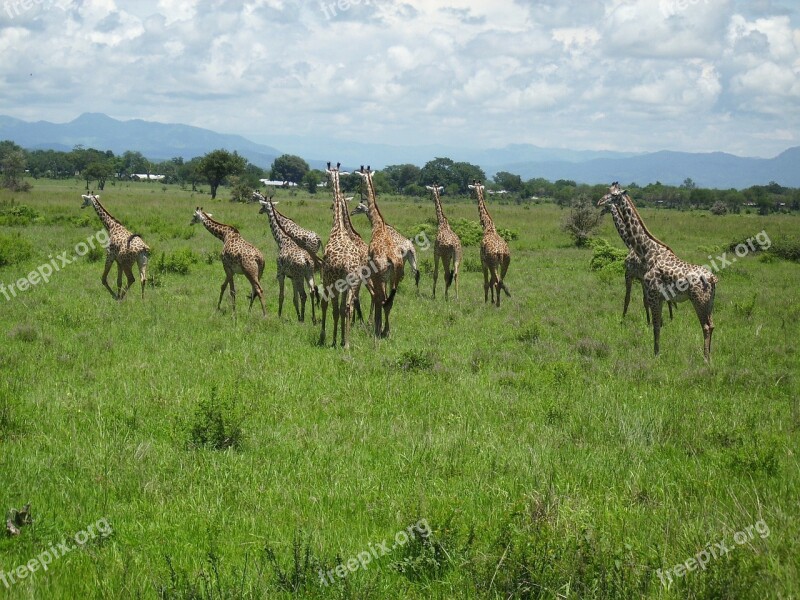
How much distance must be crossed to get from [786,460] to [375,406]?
14.7 ft

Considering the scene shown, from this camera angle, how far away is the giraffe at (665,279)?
11.6 metres

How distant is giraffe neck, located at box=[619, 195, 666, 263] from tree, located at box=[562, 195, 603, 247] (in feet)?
63.8

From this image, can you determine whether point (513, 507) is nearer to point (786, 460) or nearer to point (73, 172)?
point (786, 460)

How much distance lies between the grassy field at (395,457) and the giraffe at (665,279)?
2.36 feet

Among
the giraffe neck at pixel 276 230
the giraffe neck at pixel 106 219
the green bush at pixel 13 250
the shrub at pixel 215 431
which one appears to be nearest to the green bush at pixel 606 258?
the giraffe neck at pixel 276 230

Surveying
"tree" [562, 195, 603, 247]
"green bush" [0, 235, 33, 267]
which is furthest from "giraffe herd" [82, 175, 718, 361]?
"tree" [562, 195, 603, 247]

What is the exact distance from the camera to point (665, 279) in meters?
12.0

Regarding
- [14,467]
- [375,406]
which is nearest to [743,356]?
[375,406]

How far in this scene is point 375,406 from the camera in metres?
8.64

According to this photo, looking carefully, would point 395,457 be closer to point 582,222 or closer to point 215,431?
point 215,431

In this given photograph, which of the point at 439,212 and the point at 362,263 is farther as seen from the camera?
the point at 439,212

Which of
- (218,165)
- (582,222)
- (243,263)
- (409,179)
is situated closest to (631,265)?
(243,263)

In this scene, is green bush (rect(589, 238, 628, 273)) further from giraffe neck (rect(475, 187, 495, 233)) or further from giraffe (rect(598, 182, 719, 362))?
giraffe (rect(598, 182, 719, 362))

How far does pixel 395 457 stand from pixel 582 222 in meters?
28.1
